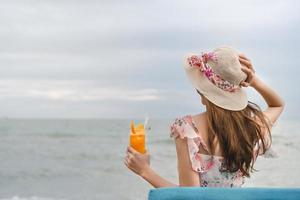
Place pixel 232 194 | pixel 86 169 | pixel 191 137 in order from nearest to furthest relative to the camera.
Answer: pixel 232 194 → pixel 191 137 → pixel 86 169

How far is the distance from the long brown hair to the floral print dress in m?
0.03

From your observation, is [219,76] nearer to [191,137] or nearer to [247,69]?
[247,69]

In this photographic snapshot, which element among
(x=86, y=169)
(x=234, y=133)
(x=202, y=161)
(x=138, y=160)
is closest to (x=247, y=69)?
(x=234, y=133)

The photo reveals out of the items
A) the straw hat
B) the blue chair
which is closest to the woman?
the straw hat

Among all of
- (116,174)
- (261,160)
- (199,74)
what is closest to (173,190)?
(199,74)

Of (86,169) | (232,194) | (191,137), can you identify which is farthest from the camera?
(86,169)

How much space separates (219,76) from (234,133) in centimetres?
21

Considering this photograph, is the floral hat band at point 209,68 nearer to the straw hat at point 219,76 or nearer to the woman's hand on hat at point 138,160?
the straw hat at point 219,76

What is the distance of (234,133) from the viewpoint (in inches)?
93.4

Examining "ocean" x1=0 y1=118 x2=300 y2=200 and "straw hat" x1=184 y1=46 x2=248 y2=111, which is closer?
"straw hat" x1=184 y1=46 x2=248 y2=111

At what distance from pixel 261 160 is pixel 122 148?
289 inches

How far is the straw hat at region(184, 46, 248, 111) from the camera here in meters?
2.37

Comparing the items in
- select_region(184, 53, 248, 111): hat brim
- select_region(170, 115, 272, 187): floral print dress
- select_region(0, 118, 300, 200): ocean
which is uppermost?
select_region(184, 53, 248, 111): hat brim

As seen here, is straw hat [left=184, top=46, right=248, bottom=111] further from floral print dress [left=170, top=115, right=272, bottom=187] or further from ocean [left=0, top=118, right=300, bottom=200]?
ocean [left=0, top=118, right=300, bottom=200]
